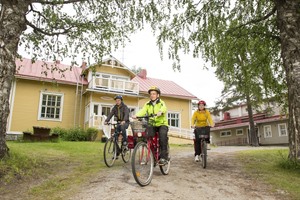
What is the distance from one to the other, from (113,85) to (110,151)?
15614mm

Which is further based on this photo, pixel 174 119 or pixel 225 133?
pixel 225 133

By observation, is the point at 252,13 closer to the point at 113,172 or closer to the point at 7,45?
→ the point at 113,172

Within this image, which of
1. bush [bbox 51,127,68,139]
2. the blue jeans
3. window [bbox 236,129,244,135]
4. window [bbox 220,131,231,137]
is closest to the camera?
the blue jeans

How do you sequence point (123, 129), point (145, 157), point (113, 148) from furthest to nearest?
point (123, 129) < point (113, 148) < point (145, 157)

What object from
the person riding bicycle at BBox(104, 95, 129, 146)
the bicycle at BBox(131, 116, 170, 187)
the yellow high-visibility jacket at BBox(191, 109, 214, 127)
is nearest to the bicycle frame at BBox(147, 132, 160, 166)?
the bicycle at BBox(131, 116, 170, 187)

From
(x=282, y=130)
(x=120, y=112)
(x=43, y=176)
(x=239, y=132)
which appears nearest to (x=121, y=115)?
(x=120, y=112)

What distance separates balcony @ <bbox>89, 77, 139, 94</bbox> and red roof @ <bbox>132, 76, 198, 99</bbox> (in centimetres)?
158

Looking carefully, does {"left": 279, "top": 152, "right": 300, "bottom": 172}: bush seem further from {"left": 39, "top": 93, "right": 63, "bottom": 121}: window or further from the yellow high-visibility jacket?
{"left": 39, "top": 93, "right": 63, "bottom": 121}: window

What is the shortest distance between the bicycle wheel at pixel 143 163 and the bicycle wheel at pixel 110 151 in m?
2.19

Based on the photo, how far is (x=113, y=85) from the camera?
73.9 feet

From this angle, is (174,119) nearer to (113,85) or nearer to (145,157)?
(113,85)

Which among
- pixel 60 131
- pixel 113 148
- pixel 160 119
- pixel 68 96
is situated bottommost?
pixel 113 148

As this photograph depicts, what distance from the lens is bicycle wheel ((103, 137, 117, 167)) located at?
716 centimetres

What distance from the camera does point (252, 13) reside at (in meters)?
9.52
